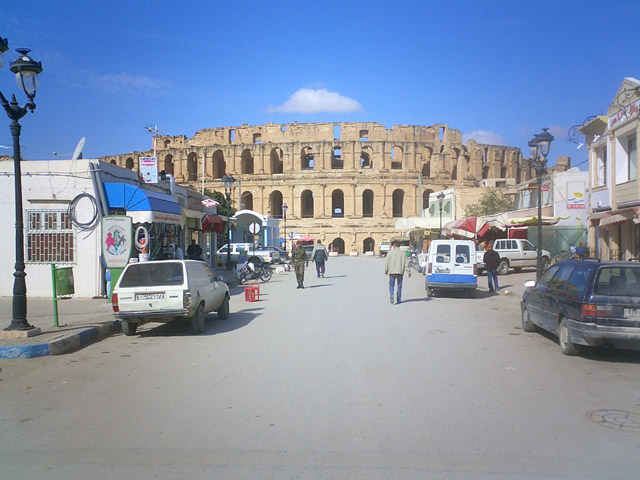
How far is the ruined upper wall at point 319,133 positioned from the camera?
7681 cm

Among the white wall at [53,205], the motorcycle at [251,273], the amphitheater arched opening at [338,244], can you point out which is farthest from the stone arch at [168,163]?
the white wall at [53,205]

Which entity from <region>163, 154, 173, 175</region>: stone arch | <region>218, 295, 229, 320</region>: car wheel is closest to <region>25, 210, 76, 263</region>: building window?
<region>218, 295, 229, 320</region>: car wheel

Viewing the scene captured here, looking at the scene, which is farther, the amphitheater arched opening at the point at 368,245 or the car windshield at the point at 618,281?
the amphitheater arched opening at the point at 368,245

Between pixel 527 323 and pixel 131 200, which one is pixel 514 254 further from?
pixel 131 200

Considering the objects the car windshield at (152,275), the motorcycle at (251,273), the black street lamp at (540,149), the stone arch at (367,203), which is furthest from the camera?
the stone arch at (367,203)

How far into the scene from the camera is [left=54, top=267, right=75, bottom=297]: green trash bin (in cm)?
1141

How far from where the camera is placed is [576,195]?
34406mm

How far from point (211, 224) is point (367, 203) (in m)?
56.7

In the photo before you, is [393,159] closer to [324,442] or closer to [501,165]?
[501,165]

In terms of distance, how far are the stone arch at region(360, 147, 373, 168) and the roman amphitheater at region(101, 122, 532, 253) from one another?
0.15 metres

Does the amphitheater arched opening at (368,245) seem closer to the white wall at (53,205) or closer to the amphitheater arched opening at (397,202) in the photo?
the amphitheater arched opening at (397,202)

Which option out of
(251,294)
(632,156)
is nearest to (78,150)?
(251,294)

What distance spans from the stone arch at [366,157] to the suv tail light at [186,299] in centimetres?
6707

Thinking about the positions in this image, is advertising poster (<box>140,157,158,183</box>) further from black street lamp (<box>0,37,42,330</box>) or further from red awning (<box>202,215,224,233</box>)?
black street lamp (<box>0,37,42,330</box>)
